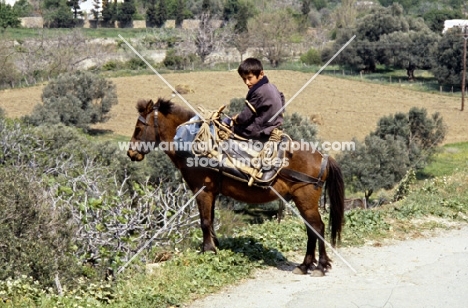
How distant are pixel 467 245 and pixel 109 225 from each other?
4.84 meters

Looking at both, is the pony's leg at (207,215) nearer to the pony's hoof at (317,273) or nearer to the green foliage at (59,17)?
the pony's hoof at (317,273)

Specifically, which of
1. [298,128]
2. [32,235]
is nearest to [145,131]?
[32,235]

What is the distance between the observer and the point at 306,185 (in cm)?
748

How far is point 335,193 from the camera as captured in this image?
25.3 feet

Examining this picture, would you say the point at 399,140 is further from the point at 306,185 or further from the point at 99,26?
the point at 99,26

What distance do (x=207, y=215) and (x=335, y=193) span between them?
1.49m

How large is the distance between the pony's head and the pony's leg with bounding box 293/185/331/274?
72.0 inches

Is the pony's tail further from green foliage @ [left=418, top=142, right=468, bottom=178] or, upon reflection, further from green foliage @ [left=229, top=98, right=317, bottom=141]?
green foliage @ [left=418, top=142, right=468, bottom=178]

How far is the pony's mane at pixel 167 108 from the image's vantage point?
7.95m

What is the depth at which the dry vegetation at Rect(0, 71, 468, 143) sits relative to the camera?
1719 inches

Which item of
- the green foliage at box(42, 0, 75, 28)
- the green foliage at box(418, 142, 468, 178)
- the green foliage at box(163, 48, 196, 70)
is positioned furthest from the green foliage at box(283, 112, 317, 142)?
the green foliage at box(42, 0, 75, 28)

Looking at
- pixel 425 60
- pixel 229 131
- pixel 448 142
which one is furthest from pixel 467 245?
pixel 425 60

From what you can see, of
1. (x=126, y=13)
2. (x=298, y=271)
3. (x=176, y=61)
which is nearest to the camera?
(x=298, y=271)

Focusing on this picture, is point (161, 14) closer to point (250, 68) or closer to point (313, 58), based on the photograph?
point (313, 58)
